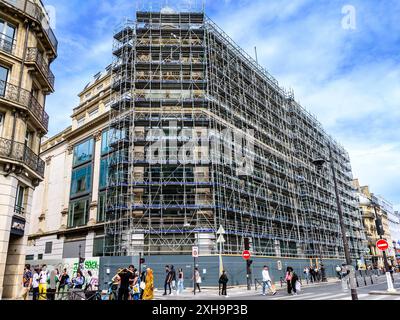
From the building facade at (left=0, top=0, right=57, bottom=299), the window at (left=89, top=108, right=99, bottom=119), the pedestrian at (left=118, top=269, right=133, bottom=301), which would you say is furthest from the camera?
the window at (left=89, top=108, right=99, bottom=119)

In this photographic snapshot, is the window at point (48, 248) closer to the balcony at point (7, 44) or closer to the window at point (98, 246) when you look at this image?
the window at point (98, 246)

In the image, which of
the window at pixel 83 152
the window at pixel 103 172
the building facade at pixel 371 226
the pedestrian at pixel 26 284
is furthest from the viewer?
the building facade at pixel 371 226

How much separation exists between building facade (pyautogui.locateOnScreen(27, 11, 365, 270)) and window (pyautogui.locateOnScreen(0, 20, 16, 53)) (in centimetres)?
1235

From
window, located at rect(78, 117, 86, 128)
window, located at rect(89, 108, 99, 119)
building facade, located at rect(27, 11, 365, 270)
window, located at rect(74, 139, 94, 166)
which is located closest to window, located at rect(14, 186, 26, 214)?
building facade, located at rect(27, 11, 365, 270)

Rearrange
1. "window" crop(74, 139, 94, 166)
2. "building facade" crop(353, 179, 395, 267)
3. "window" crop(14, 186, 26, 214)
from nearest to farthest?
"window" crop(14, 186, 26, 214) < "window" crop(74, 139, 94, 166) < "building facade" crop(353, 179, 395, 267)

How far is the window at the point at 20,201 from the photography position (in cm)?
1808

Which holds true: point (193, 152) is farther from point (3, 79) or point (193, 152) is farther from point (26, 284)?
point (26, 284)

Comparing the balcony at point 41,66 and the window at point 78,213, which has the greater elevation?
the balcony at point 41,66

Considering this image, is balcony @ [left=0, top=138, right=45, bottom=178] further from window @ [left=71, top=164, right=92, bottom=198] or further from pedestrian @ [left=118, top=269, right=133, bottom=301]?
window @ [left=71, top=164, right=92, bottom=198]

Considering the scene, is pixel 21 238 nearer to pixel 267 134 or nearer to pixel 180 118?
pixel 180 118

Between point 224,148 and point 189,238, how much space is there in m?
9.48

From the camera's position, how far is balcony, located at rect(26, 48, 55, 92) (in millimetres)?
19094

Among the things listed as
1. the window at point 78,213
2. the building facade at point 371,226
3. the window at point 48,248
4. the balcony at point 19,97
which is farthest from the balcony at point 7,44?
the building facade at point 371,226

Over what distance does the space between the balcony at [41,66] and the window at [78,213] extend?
57.6 ft
